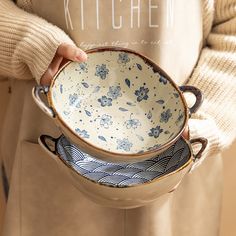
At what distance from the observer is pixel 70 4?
81 cm

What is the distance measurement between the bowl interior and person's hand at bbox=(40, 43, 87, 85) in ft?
0.06

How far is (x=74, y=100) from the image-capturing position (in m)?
0.80

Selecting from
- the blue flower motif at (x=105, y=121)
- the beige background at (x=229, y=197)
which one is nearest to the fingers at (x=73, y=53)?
the blue flower motif at (x=105, y=121)

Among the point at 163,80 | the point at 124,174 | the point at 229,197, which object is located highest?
the point at 163,80

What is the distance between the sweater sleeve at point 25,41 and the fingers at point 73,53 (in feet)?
0.07

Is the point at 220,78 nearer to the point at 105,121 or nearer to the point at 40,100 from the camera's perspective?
the point at 105,121

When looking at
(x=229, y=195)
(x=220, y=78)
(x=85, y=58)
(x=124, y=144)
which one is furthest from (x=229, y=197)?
(x=85, y=58)

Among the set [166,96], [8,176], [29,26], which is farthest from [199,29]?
[8,176]

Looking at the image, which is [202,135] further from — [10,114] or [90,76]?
[10,114]

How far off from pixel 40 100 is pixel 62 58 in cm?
13

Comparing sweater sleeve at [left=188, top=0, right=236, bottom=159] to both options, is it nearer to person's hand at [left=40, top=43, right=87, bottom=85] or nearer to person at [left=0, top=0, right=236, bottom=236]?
person at [left=0, top=0, right=236, bottom=236]

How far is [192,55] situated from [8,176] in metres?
0.39

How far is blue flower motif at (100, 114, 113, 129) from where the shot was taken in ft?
2.69

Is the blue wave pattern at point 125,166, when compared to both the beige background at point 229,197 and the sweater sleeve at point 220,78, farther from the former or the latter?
the beige background at point 229,197
